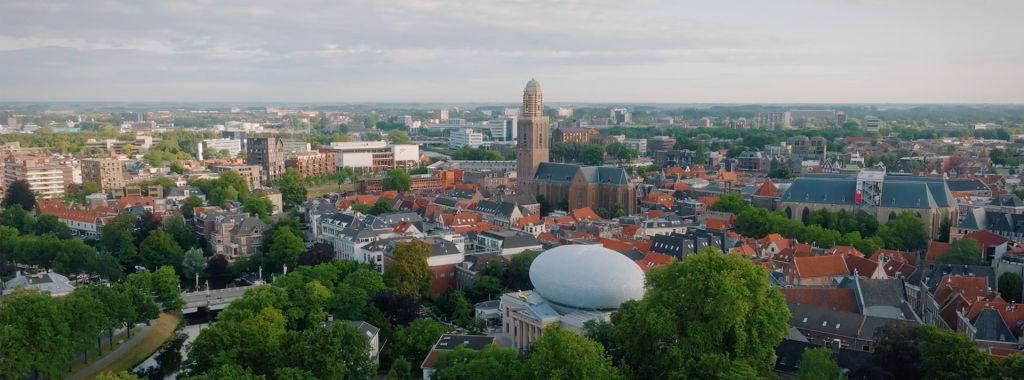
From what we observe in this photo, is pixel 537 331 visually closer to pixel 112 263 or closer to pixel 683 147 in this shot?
pixel 112 263

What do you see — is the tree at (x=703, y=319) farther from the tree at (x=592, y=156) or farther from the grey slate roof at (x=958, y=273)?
the tree at (x=592, y=156)

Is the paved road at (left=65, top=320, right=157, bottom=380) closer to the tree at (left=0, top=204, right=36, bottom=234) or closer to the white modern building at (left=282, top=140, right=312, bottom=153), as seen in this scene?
the tree at (left=0, top=204, right=36, bottom=234)

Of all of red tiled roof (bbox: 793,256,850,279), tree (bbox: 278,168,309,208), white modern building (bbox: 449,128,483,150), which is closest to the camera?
red tiled roof (bbox: 793,256,850,279)

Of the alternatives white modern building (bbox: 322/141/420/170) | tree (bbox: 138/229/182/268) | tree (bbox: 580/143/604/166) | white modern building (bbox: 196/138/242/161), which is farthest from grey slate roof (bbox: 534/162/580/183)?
white modern building (bbox: 196/138/242/161)

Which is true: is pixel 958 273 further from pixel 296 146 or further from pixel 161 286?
pixel 296 146

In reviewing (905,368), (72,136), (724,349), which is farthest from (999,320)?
(72,136)
